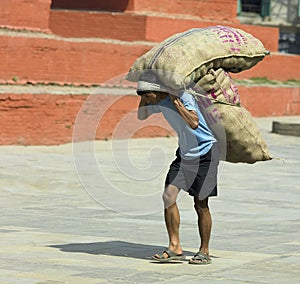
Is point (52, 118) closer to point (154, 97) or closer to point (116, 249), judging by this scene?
point (116, 249)

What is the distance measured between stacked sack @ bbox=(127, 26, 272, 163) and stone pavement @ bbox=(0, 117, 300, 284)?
0.98m

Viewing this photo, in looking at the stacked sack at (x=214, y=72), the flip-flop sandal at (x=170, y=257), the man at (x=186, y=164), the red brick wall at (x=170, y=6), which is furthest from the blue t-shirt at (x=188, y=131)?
the red brick wall at (x=170, y=6)

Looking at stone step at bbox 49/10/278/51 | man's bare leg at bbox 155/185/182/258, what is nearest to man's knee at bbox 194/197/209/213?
man's bare leg at bbox 155/185/182/258

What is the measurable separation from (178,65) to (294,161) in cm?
971

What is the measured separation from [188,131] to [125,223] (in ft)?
9.18

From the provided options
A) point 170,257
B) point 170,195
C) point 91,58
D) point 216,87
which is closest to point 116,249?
point 170,257

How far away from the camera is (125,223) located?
11258 millimetres

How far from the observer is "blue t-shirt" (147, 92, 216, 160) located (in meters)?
8.65

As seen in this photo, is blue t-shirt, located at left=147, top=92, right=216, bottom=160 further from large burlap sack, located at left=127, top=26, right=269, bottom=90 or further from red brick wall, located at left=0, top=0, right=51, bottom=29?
red brick wall, located at left=0, top=0, right=51, bottom=29

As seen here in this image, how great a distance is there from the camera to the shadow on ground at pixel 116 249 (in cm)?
916

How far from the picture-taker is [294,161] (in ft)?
59.6

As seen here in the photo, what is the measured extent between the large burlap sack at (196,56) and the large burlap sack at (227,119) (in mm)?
113

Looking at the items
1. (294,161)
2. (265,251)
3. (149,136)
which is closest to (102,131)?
(149,136)

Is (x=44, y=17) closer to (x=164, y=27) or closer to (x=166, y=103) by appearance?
(x=164, y=27)
